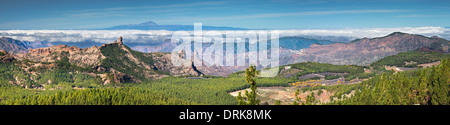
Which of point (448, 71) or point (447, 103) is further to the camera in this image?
point (448, 71)

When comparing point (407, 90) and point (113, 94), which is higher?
point (407, 90)

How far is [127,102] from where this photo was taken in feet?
534

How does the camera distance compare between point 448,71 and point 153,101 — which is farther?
point 153,101
